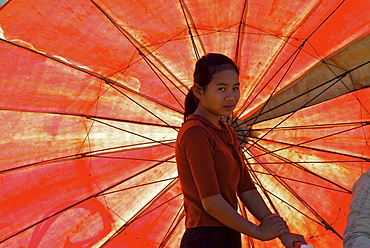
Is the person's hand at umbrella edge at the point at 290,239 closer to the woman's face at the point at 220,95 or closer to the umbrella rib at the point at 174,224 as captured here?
the woman's face at the point at 220,95

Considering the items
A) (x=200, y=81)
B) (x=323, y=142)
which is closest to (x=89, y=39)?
(x=200, y=81)

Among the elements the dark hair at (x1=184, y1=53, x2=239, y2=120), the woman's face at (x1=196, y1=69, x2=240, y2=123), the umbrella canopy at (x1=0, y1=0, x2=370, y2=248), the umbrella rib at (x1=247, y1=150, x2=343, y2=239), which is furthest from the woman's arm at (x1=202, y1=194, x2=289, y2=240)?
the umbrella rib at (x1=247, y1=150, x2=343, y2=239)

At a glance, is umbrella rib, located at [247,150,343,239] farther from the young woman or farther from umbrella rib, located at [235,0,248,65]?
the young woman

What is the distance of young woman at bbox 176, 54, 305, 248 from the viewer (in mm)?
2555

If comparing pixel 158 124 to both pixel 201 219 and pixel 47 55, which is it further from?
pixel 201 219

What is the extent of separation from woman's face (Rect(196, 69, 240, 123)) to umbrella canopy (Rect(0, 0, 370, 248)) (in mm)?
1396

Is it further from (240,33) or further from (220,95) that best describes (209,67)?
(240,33)

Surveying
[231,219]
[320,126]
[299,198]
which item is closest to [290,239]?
[231,219]

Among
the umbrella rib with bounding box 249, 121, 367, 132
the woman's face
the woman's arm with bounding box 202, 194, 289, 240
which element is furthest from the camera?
the umbrella rib with bounding box 249, 121, 367, 132

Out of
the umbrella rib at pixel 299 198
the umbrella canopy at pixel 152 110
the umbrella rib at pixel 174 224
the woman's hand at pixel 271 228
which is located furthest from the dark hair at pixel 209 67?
the umbrella rib at pixel 174 224

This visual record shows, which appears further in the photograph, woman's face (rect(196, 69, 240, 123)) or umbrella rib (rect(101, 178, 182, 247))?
umbrella rib (rect(101, 178, 182, 247))

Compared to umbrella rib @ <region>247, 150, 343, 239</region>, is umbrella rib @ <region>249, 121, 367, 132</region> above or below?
above

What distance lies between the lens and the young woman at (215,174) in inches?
101

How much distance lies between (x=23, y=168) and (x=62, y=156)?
12.8 inches
